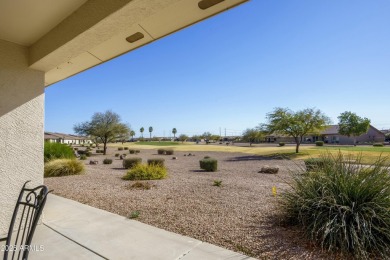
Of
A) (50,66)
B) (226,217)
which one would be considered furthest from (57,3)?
(226,217)

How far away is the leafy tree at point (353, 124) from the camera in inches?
2388

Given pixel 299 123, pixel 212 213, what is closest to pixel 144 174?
pixel 212 213

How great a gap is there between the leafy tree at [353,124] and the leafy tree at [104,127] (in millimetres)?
53623

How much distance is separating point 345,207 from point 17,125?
558 cm

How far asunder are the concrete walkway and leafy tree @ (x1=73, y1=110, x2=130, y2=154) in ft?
106

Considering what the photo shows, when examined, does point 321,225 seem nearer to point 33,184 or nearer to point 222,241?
point 222,241

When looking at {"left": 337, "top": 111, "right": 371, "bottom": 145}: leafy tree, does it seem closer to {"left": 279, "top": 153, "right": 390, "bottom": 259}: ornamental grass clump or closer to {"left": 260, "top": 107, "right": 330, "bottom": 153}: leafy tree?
Answer: {"left": 260, "top": 107, "right": 330, "bottom": 153}: leafy tree

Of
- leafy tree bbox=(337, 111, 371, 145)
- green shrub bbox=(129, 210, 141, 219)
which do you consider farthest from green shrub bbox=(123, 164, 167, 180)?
leafy tree bbox=(337, 111, 371, 145)

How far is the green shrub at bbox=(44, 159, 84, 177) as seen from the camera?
40.7 ft

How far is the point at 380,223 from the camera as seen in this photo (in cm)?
383

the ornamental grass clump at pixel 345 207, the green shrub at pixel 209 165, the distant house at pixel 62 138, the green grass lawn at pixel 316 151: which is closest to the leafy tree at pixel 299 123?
the green grass lawn at pixel 316 151

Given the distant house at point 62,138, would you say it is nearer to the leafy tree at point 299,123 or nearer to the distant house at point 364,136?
the leafy tree at point 299,123

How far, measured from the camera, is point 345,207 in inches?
154

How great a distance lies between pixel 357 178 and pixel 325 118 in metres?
30.1
